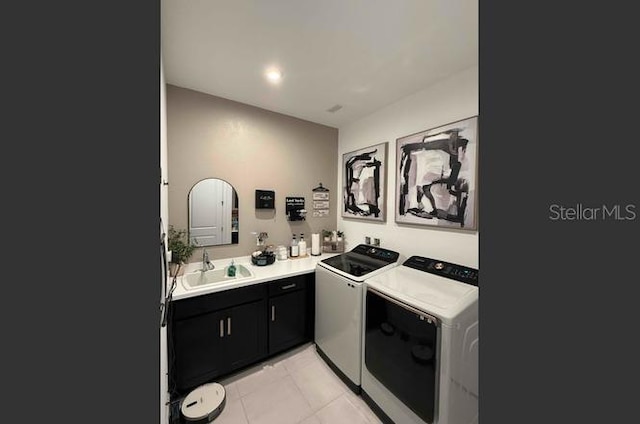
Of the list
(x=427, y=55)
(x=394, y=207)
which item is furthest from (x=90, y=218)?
(x=394, y=207)

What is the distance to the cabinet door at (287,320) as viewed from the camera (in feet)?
6.41

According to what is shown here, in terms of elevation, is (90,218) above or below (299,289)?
above

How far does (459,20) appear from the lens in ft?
4.14

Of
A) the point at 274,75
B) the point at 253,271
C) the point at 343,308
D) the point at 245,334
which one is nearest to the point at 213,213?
the point at 253,271

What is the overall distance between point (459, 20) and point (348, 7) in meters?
0.64

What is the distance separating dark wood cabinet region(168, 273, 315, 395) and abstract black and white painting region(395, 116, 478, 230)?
1.20 meters

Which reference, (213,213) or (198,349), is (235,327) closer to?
(198,349)

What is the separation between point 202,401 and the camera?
5.01 ft

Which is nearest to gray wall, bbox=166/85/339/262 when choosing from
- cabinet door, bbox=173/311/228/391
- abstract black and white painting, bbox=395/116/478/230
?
cabinet door, bbox=173/311/228/391

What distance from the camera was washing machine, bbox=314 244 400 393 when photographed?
1.68m

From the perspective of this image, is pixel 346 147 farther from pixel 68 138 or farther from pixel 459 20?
pixel 68 138

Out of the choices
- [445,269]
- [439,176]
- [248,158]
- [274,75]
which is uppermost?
[274,75]

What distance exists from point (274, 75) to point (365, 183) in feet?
4.64
